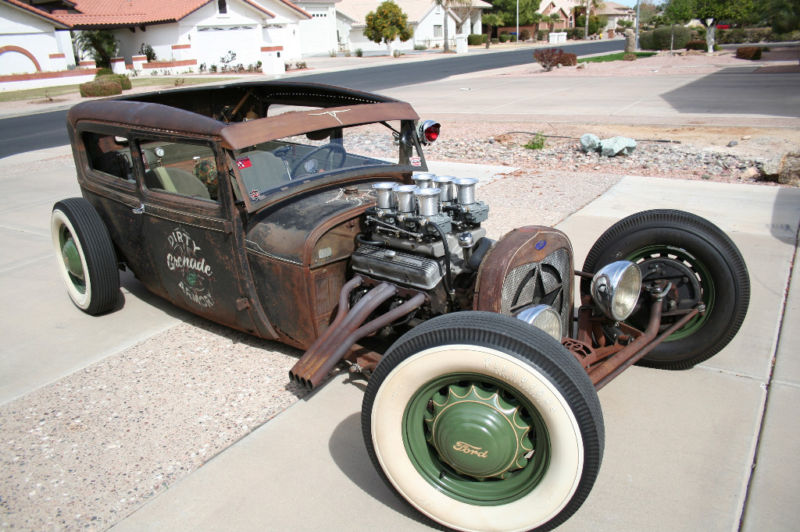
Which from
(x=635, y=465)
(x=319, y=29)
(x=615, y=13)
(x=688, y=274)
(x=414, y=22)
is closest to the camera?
(x=635, y=465)

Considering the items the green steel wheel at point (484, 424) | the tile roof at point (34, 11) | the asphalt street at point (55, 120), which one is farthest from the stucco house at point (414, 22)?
the green steel wheel at point (484, 424)

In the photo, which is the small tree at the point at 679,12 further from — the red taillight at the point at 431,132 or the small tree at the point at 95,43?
the red taillight at the point at 431,132

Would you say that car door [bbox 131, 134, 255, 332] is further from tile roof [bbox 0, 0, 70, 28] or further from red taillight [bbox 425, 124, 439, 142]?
tile roof [bbox 0, 0, 70, 28]

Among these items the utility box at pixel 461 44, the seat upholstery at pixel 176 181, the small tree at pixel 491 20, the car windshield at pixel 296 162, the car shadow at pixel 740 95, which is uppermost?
the small tree at pixel 491 20

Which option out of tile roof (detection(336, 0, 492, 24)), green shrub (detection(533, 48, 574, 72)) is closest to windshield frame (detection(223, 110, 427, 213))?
green shrub (detection(533, 48, 574, 72))

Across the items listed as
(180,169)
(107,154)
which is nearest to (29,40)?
(107,154)

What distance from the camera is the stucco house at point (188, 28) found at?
37.7 m

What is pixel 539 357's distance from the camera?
6.42ft

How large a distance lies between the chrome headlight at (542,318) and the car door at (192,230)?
5.07 ft

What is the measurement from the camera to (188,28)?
38031 millimetres

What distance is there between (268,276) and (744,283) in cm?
245

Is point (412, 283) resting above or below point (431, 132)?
below

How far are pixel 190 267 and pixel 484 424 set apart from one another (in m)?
2.17

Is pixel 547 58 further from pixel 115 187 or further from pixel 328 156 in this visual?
pixel 115 187
